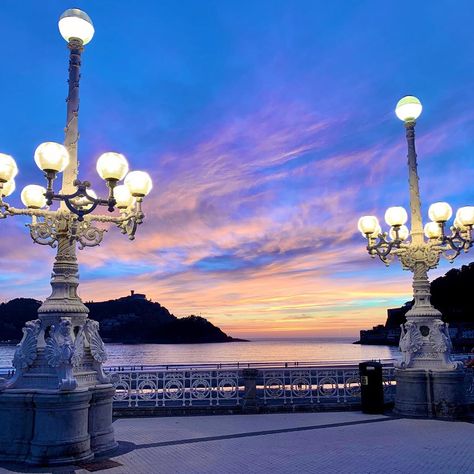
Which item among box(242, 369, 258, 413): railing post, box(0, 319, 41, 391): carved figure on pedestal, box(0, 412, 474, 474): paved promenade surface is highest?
box(0, 319, 41, 391): carved figure on pedestal

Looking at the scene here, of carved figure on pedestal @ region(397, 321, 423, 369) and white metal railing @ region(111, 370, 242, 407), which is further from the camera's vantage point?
white metal railing @ region(111, 370, 242, 407)

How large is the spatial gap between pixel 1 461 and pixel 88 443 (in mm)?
1269

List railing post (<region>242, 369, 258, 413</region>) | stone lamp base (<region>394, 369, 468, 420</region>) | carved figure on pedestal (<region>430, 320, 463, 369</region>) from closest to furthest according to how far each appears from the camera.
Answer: stone lamp base (<region>394, 369, 468, 420</region>), carved figure on pedestal (<region>430, 320, 463, 369</region>), railing post (<region>242, 369, 258, 413</region>)

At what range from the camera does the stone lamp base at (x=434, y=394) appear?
11414 millimetres

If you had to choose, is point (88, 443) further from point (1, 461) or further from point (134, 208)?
point (134, 208)

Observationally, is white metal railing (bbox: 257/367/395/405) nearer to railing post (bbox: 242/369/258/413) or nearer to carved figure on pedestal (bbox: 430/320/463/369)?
railing post (bbox: 242/369/258/413)

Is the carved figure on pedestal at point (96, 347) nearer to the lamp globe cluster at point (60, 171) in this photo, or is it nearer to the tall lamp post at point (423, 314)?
the lamp globe cluster at point (60, 171)

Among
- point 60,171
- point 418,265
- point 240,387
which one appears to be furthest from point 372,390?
point 60,171

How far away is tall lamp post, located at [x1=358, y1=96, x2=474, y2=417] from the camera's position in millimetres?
11492

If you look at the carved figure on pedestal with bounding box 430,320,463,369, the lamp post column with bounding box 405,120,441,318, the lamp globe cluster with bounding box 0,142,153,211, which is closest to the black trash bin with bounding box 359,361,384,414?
the carved figure on pedestal with bounding box 430,320,463,369

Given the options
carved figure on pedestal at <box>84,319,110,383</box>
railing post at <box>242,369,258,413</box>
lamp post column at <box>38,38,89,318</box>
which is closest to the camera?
lamp post column at <box>38,38,89,318</box>

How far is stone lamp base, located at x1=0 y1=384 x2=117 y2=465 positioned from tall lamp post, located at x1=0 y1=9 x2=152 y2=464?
1cm

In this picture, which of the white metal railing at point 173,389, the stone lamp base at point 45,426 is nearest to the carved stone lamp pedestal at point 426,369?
the white metal railing at point 173,389

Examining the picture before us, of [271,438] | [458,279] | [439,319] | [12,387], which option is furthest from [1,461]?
[458,279]
